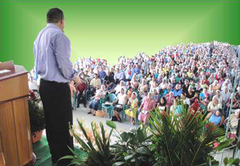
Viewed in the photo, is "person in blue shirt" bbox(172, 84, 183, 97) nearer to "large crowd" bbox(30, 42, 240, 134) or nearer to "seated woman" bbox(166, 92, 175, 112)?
"large crowd" bbox(30, 42, 240, 134)

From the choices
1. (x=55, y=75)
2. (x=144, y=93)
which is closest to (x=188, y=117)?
(x=55, y=75)

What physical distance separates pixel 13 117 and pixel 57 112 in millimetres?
387

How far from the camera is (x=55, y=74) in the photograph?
6.92 ft

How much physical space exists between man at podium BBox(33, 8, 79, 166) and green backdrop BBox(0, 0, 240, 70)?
479 centimetres

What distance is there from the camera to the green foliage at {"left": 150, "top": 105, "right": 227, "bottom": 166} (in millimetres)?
1300

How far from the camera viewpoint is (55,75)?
6.93ft

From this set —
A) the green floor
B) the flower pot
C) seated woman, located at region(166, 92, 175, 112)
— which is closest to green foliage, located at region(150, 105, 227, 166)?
the green floor

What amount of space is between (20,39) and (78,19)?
6.89 feet

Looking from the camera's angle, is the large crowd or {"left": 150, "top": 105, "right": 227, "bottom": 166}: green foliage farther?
the large crowd

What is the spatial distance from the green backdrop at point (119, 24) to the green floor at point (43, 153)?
4.02 metres

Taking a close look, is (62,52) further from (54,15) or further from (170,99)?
(170,99)

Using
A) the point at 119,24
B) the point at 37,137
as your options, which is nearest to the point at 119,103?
the point at 119,24

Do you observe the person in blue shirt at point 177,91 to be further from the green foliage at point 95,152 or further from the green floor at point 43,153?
the green foliage at point 95,152

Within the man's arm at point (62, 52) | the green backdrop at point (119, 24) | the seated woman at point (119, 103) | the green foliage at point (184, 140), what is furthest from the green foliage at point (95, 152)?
the green backdrop at point (119, 24)
